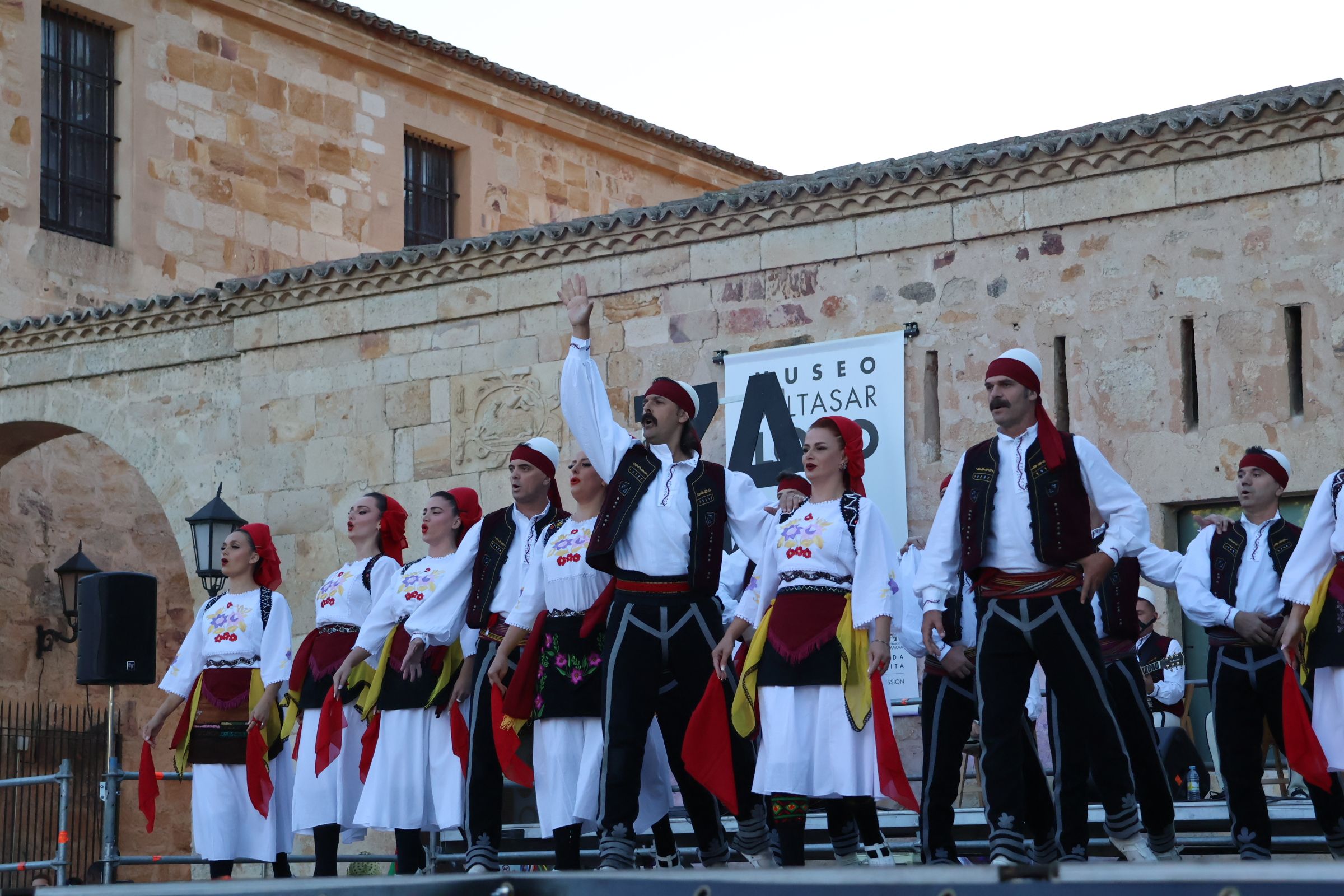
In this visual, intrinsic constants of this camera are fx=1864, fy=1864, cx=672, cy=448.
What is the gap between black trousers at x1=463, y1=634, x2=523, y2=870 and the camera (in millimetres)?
7844

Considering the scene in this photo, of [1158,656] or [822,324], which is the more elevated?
[822,324]

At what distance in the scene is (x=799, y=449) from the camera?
11.7m

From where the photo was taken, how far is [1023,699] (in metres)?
6.57

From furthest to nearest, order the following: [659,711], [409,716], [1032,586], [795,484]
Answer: [795,484] < [409,716] < [659,711] < [1032,586]

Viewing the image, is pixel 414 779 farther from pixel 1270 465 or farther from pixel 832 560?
pixel 1270 465

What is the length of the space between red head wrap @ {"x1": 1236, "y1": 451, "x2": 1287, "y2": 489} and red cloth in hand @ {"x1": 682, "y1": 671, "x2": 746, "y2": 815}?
261cm

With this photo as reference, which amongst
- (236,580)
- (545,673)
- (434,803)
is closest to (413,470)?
(236,580)

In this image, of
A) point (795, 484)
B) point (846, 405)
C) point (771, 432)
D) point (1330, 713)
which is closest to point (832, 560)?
point (1330, 713)

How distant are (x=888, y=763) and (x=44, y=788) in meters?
12.1

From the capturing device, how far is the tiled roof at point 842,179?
35.2ft

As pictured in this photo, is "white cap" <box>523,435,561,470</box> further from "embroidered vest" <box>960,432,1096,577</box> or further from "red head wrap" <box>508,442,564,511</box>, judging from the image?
"embroidered vest" <box>960,432,1096,577</box>

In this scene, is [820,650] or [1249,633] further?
Result: [1249,633]

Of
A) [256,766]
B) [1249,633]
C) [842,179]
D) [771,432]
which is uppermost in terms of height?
[842,179]

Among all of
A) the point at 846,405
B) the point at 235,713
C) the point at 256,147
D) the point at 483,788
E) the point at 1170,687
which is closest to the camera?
the point at 483,788
